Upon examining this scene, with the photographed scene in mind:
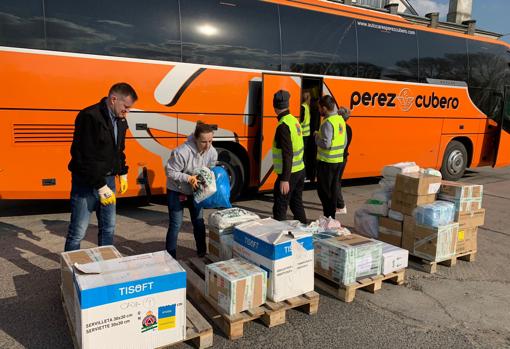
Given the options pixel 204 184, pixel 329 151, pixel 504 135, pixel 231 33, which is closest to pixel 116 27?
pixel 231 33

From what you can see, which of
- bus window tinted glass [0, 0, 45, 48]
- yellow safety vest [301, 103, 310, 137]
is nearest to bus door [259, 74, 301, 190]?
yellow safety vest [301, 103, 310, 137]

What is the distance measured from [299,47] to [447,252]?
4534 mm

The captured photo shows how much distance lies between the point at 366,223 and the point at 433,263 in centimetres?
101

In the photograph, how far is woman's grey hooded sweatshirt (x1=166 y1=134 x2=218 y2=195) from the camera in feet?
13.6

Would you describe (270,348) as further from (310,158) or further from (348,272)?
(310,158)

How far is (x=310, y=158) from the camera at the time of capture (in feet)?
26.6

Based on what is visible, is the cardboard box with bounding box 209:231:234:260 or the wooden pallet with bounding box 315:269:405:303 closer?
the wooden pallet with bounding box 315:269:405:303

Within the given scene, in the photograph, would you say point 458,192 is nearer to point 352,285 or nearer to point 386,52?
point 352,285

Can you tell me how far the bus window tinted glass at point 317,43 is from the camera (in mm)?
7434

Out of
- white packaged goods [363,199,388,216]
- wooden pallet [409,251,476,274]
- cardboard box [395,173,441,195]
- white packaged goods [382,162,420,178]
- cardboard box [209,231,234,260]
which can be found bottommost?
wooden pallet [409,251,476,274]

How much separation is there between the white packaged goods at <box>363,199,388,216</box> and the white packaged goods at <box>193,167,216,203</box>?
2.25m

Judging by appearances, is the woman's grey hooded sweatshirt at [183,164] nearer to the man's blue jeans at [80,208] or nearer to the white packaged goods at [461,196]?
the man's blue jeans at [80,208]

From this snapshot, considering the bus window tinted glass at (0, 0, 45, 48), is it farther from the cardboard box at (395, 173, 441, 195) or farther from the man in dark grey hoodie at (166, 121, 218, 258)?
the cardboard box at (395, 173, 441, 195)

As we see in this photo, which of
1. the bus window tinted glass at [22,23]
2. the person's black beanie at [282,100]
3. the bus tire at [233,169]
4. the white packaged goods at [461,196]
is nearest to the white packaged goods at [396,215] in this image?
the white packaged goods at [461,196]
